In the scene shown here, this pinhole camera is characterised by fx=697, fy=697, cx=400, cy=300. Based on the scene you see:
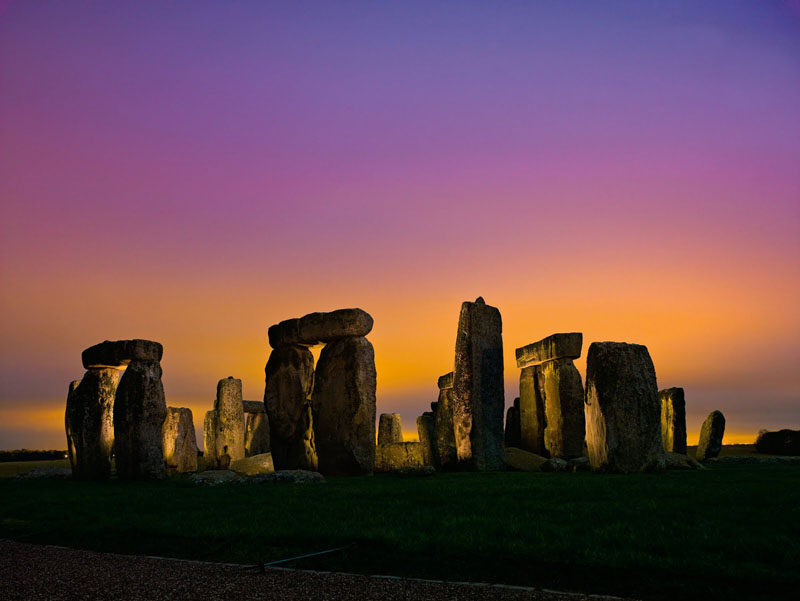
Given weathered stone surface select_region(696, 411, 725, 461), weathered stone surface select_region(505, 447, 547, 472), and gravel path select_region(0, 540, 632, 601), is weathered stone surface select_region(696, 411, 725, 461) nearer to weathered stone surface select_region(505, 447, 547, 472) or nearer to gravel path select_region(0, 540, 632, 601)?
weathered stone surface select_region(505, 447, 547, 472)

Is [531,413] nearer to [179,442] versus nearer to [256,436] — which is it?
[256,436]

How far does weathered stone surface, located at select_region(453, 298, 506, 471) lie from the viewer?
14.8 m

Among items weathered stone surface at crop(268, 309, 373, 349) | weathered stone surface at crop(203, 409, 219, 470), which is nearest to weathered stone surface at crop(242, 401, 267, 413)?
weathered stone surface at crop(203, 409, 219, 470)

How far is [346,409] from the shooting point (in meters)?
14.5

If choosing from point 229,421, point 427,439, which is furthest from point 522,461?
point 229,421

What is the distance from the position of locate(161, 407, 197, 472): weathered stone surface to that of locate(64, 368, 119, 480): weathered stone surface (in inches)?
249

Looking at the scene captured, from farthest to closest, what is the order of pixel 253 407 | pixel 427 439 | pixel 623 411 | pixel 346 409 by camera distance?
1. pixel 253 407
2. pixel 427 439
3. pixel 346 409
4. pixel 623 411

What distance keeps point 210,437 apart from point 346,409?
1036cm

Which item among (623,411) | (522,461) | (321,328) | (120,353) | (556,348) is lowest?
(522,461)

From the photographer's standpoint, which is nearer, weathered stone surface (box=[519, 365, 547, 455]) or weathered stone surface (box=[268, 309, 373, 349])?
weathered stone surface (box=[268, 309, 373, 349])

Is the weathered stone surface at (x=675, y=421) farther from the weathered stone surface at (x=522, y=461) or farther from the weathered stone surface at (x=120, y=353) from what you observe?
the weathered stone surface at (x=120, y=353)

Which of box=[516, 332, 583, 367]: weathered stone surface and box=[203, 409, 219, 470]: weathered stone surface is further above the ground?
box=[516, 332, 583, 367]: weathered stone surface

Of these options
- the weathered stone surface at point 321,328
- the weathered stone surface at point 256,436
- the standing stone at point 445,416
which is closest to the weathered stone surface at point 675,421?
the standing stone at point 445,416

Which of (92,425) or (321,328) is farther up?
(321,328)
